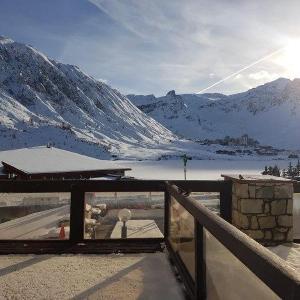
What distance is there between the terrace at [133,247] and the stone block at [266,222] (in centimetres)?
53

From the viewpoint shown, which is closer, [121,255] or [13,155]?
[121,255]

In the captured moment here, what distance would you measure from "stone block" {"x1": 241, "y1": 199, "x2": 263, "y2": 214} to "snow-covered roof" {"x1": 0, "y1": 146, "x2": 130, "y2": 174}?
13.5 m

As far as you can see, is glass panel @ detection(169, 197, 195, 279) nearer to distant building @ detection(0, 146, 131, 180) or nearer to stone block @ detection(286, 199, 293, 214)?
stone block @ detection(286, 199, 293, 214)

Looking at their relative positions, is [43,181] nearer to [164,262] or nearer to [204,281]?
[164,262]

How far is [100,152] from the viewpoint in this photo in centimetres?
14588

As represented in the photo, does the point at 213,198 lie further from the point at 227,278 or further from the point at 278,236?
the point at 227,278

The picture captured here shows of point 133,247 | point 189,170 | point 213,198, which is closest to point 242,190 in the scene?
point 213,198

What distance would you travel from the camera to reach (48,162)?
20.6 metres

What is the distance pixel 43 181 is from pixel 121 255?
1.61 metres

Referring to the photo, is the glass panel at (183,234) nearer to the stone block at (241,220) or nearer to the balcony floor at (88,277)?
the balcony floor at (88,277)

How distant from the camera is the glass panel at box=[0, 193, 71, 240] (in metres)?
6.72

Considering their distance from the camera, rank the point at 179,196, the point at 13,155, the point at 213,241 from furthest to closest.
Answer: the point at 13,155, the point at 179,196, the point at 213,241

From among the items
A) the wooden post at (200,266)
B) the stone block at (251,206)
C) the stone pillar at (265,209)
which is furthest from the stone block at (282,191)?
the wooden post at (200,266)

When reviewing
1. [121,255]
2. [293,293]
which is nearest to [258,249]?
[293,293]
